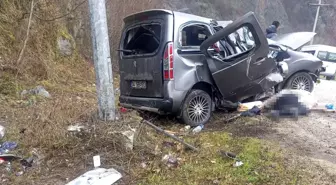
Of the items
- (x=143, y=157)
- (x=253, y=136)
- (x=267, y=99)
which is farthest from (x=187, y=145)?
(x=267, y=99)

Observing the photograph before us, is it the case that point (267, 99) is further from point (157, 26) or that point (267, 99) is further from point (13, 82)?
point (13, 82)

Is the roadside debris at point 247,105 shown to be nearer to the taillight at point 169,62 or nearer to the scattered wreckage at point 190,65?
the scattered wreckage at point 190,65

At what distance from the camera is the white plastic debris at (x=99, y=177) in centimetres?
313

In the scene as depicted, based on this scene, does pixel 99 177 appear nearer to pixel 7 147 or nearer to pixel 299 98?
pixel 7 147

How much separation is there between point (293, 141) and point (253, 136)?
0.56 m

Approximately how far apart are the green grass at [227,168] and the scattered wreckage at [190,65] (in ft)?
4.01

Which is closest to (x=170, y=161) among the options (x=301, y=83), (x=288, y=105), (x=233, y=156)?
(x=233, y=156)

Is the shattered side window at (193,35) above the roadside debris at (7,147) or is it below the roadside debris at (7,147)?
above

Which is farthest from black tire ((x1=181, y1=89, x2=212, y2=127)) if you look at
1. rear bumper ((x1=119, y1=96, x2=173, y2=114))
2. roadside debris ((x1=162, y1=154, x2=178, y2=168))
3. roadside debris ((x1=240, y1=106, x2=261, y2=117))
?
roadside debris ((x1=162, y1=154, x2=178, y2=168))

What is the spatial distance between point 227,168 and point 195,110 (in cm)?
187

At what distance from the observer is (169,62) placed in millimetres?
4734

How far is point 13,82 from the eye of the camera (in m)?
6.51

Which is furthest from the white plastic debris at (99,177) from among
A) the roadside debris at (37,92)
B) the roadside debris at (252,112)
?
the roadside debris at (37,92)

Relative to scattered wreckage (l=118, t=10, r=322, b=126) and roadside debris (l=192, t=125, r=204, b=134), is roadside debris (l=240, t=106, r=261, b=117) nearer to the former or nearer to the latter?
scattered wreckage (l=118, t=10, r=322, b=126)
